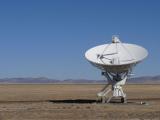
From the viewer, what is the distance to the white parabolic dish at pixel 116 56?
63.0 m

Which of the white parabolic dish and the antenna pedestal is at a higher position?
the white parabolic dish

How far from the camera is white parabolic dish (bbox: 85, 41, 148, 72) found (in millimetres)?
63031

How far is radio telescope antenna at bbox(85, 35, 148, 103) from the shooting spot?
6322cm

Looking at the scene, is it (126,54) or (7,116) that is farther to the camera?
(126,54)

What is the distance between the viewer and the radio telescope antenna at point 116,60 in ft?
207

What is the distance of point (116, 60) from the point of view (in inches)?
2522

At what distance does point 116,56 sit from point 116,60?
4.30ft

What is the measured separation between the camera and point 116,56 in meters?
65.2

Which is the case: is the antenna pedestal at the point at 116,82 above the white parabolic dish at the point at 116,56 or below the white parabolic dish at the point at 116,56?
below

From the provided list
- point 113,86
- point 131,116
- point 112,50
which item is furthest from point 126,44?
point 131,116

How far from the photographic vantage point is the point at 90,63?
64.1 meters

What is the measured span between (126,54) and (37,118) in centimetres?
2626

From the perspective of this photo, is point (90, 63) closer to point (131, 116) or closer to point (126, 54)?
point (126, 54)

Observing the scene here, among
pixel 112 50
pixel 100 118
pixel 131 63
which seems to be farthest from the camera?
pixel 112 50
